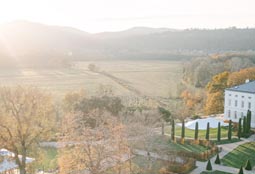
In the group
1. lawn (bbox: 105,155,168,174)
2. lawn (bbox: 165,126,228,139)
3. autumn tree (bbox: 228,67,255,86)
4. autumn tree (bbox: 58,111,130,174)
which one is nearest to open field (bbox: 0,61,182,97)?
autumn tree (bbox: 228,67,255,86)

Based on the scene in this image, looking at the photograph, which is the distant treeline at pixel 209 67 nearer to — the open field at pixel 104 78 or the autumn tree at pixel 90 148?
the open field at pixel 104 78

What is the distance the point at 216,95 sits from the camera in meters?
46.8

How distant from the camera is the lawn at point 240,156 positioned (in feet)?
90.6

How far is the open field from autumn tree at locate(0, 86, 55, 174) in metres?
34.0

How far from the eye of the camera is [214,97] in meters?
46.9

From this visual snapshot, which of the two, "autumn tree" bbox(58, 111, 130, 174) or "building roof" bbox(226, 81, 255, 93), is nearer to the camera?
"autumn tree" bbox(58, 111, 130, 174)

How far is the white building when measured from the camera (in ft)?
129

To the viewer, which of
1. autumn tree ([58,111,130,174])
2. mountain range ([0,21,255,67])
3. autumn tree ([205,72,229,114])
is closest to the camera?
autumn tree ([58,111,130,174])

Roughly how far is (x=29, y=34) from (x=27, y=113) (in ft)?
369

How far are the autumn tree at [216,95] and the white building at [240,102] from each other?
5223 millimetres

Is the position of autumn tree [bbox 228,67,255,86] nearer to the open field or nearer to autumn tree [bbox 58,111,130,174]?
the open field

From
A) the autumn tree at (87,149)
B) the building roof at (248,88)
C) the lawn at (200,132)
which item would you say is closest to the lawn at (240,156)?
the lawn at (200,132)

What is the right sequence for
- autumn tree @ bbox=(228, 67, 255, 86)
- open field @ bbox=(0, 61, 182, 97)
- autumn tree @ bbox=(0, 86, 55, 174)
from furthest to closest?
open field @ bbox=(0, 61, 182, 97) → autumn tree @ bbox=(228, 67, 255, 86) → autumn tree @ bbox=(0, 86, 55, 174)

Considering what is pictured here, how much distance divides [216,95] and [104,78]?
97.7 ft
